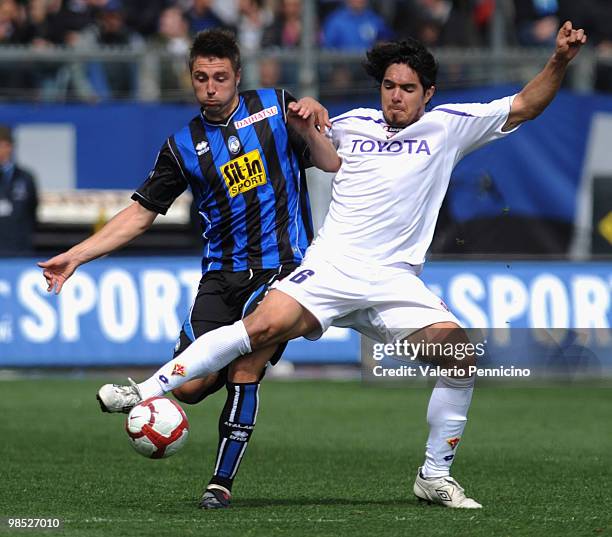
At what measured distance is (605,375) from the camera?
14164 millimetres

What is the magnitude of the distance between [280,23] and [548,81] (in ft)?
35.2

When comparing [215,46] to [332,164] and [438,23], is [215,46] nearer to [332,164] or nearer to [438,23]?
[332,164]

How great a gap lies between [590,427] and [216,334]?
17.5 ft

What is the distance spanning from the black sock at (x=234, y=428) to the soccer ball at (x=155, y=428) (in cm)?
46

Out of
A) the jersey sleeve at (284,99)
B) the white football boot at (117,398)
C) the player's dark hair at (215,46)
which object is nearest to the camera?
the white football boot at (117,398)

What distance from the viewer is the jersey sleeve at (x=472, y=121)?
7332mm

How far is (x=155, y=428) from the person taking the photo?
6.77 meters

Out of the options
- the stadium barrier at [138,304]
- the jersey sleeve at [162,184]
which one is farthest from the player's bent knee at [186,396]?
the stadium barrier at [138,304]

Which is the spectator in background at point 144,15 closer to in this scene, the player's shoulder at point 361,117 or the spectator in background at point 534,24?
the spectator in background at point 534,24

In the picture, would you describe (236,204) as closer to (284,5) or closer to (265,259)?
(265,259)

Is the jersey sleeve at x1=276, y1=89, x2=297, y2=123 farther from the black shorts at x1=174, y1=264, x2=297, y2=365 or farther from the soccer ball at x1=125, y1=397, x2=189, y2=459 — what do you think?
the soccer ball at x1=125, y1=397, x2=189, y2=459

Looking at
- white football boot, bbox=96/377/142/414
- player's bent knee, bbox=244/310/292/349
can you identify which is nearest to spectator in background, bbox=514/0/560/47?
player's bent knee, bbox=244/310/292/349

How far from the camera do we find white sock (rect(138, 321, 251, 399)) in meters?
6.91

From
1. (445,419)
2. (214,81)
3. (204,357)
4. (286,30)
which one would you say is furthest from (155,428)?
(286,30)
